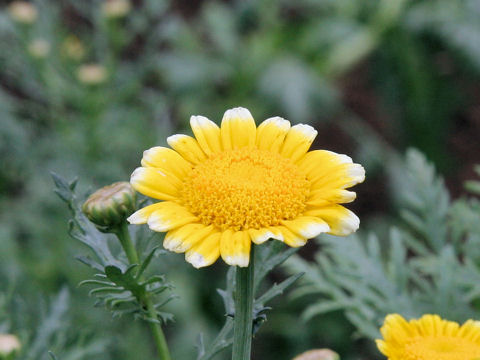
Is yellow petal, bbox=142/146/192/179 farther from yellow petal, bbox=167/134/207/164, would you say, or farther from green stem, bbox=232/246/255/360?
green stem, bbox=232/246/255/360

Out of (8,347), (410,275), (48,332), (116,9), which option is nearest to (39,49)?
(116,9)

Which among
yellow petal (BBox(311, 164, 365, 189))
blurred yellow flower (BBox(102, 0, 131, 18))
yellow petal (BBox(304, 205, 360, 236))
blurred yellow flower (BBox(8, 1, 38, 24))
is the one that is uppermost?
blurred yellow flower (BBox(102, 0, 131, 18))

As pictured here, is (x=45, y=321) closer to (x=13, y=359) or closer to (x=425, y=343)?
(x=13, y=359)

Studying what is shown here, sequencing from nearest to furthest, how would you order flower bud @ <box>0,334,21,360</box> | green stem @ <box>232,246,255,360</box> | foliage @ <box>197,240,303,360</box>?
green stem @ <box>232,246,255,360</box>
foliage @ <box>197,240,303,360</box>
flower bud @ <box>0,334,21,360</box>

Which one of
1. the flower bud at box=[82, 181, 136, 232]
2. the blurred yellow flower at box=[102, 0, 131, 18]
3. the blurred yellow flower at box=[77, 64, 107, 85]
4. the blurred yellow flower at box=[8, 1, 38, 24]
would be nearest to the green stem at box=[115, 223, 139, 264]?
the flower bud at box=[82, 181, 136, 232]

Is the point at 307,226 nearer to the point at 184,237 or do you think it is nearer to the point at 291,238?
the point at 291,238

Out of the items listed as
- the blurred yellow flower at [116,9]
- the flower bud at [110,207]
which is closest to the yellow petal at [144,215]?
the flower bud at [110,207]

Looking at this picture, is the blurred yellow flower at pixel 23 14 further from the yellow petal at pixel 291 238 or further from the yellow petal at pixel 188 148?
the yellow petal at pixel 291 238
